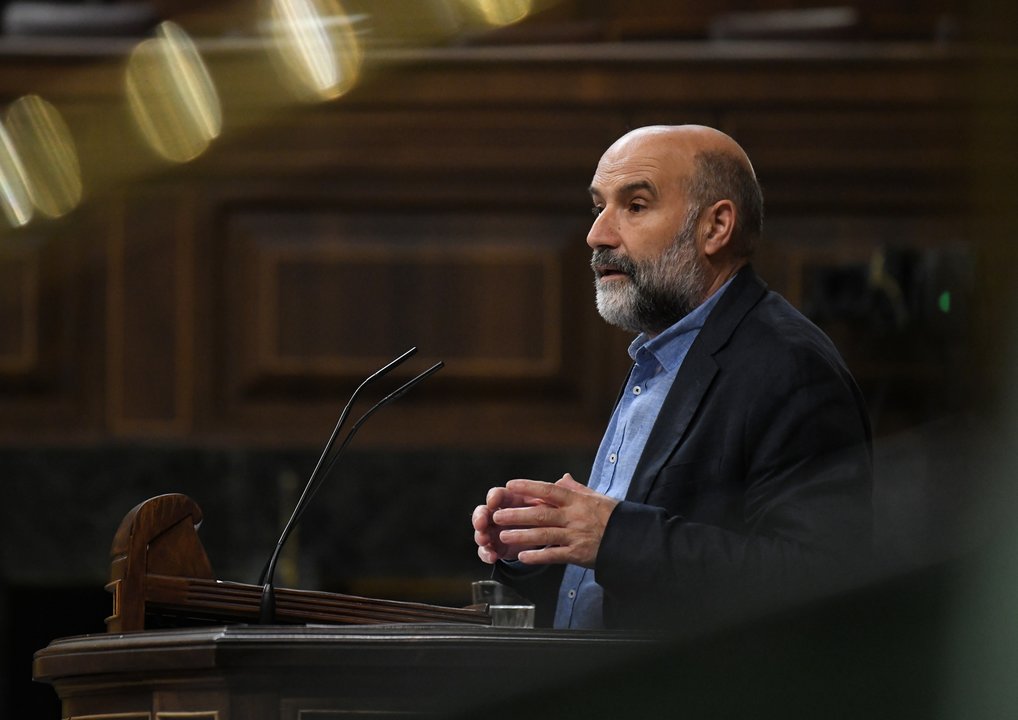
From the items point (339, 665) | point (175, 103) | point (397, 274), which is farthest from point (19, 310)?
point (339, 665)

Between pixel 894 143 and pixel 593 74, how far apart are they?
2.13ft

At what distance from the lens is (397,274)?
11.2 feet

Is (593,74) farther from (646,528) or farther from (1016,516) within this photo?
(1016,516)

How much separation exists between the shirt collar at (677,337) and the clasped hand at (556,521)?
0.39 m

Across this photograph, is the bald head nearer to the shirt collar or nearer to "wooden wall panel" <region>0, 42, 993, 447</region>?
the shirt collar

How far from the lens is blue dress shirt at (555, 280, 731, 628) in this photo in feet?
5.95

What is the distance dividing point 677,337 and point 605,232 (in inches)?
6.1

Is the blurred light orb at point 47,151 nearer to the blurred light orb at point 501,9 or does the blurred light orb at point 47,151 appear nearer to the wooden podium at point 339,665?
the blurred light orb at point 501,9

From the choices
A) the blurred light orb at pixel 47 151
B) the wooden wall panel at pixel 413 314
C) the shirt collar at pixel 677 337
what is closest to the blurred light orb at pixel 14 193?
the blurred light orb at pixel 47 151

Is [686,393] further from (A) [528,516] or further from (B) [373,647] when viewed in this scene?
(B) [373,647]

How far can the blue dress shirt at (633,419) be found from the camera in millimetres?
1813

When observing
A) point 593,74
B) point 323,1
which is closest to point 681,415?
point 593,74

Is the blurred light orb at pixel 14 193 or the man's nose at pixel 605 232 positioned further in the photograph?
the blurred light orb at pixel 14 193

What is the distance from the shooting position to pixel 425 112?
348cm
